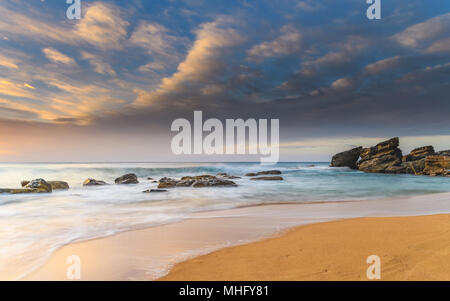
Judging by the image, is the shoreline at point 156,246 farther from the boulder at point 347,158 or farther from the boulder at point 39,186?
the boulder at point 347,158

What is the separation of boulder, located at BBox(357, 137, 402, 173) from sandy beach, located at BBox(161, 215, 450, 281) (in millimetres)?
38538

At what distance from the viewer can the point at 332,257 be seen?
2.98 metres

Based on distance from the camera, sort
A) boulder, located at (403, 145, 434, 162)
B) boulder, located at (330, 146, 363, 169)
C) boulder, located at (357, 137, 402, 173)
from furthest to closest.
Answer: boulder, located at (330, 146, 363, 169), boulder, located at (403, 145, 434, 162), boulder, located at (357, 137, 402, 173)

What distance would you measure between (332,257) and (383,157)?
43.4 meters

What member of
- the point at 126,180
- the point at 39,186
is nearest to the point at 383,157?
the point at 126,180

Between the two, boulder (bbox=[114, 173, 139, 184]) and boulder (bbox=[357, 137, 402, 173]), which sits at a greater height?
boulder (bbox=[357, 137, 402, 173])

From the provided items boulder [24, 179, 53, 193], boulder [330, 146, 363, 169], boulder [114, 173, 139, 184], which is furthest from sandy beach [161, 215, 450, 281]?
boulder [330, 146, 363, 169]

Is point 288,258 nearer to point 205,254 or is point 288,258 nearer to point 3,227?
point 205,254

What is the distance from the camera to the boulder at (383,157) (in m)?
35.1

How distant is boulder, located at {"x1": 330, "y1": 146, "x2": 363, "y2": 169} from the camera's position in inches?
1772

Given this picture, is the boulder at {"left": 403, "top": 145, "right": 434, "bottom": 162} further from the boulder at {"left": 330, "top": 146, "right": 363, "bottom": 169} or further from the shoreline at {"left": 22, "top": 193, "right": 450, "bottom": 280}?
the shoreline at {"left": 22, "top": 193, "right": 450, "bottom": 280}

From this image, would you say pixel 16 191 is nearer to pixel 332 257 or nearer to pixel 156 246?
pixel 156 246
